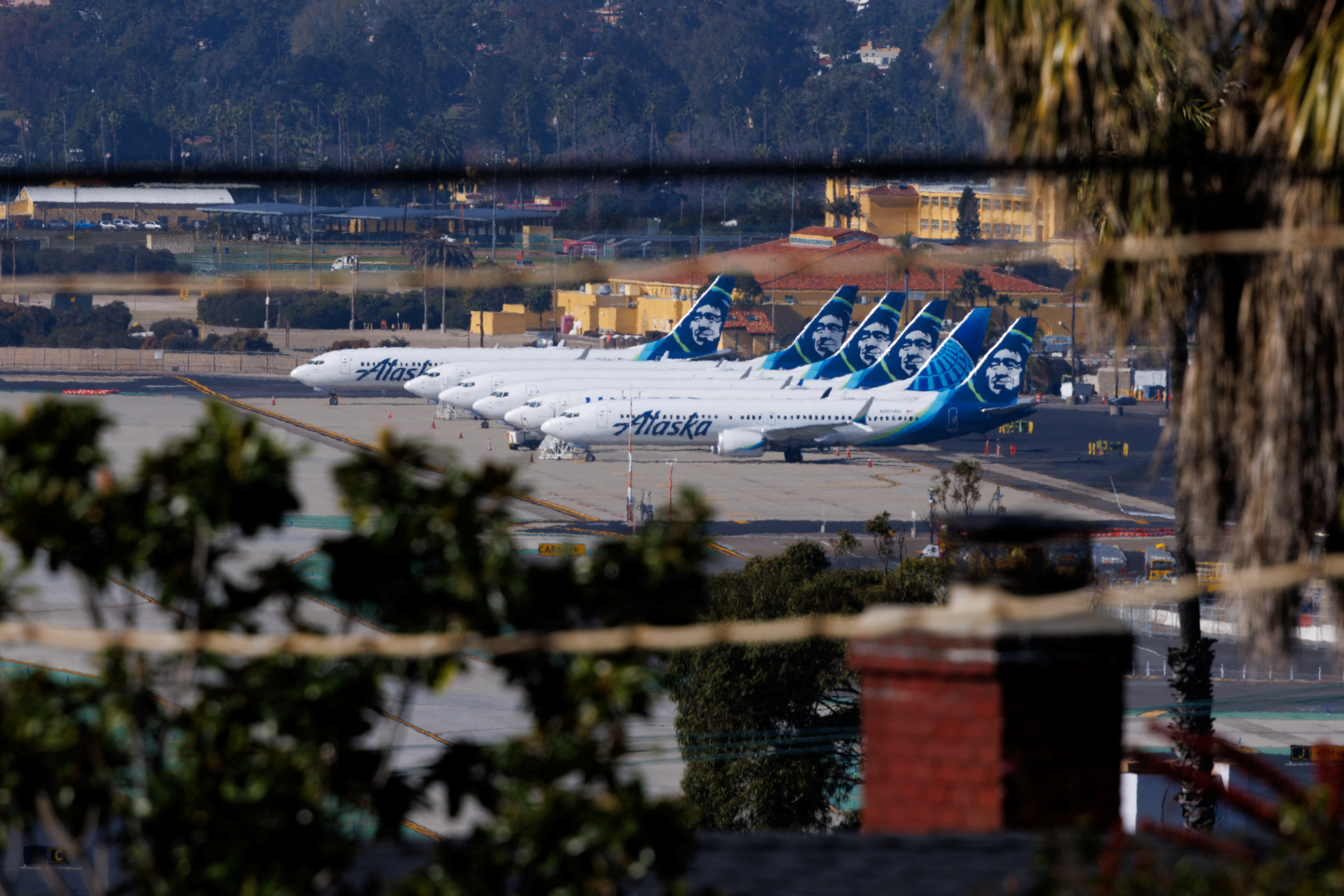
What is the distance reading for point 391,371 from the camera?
386 ft

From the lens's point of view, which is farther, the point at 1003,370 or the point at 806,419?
the point at 1003,370

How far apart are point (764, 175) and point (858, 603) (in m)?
36.4

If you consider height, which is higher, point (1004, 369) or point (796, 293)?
point (796, 293)

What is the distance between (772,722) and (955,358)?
251 feet

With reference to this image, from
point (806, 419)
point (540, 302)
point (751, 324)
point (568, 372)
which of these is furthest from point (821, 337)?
point (540, 302)

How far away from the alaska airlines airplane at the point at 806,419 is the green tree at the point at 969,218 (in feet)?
88.8

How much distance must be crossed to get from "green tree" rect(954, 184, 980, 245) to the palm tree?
40376 mm

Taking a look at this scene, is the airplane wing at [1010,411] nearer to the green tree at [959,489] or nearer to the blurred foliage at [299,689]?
the green tree at [959,489]

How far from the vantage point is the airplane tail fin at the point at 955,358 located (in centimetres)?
11156

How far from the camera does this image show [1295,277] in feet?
37.4

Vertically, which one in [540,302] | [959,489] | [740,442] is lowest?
[959,489]

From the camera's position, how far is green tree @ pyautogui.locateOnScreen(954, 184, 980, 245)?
56.8 m

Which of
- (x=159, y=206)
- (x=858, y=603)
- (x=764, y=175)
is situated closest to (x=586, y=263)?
(x=764, y=175)

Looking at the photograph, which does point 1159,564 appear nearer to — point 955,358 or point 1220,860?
point 955,358
